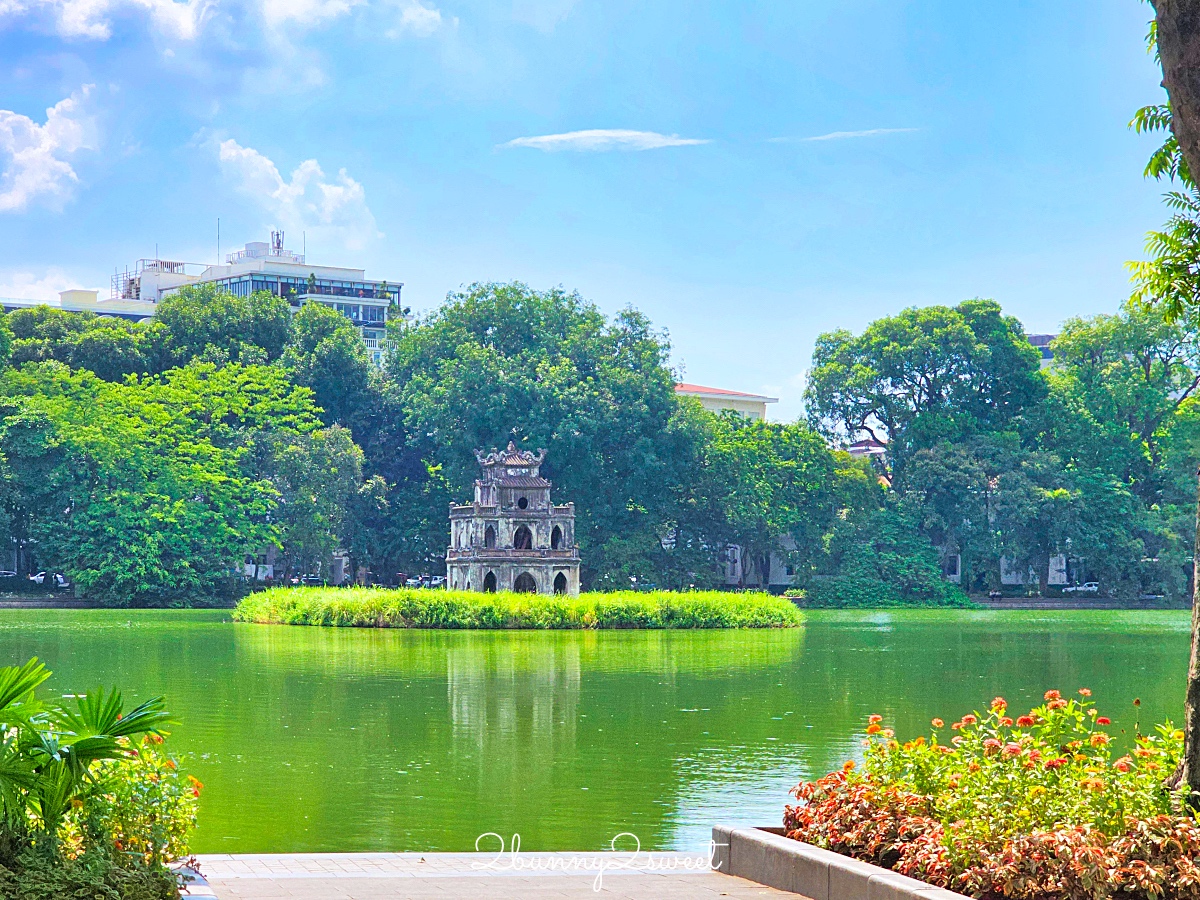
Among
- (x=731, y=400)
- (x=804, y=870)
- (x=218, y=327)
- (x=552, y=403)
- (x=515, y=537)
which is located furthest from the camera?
(x=731, y=400)

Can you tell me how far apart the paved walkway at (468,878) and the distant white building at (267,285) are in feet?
335

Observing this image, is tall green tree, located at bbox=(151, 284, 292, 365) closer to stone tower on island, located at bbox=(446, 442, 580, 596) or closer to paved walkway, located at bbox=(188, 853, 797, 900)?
stone tower on island, located at bbox=(446, 442, 580, 596)

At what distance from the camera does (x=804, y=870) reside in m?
8.29

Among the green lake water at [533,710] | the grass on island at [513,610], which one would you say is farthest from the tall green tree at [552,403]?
the green lake water at [533,710]

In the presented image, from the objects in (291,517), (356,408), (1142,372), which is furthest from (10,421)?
(1142,372)

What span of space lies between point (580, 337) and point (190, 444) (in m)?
16.8

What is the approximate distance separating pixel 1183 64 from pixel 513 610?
38116 millimetres

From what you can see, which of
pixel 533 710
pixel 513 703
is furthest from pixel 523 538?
pixel 533 710

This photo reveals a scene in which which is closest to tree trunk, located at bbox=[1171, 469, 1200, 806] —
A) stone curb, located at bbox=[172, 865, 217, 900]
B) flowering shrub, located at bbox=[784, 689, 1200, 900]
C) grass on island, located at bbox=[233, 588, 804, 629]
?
flowering shrub, located at bbox=[784, 689, 1200, 900]

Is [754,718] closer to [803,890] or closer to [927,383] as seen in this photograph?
[803,890]

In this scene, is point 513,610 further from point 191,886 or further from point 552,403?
point 191,886

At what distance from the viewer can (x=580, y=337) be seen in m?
69.2

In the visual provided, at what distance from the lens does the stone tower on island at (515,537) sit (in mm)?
51125

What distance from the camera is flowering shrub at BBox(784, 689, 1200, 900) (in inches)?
284
